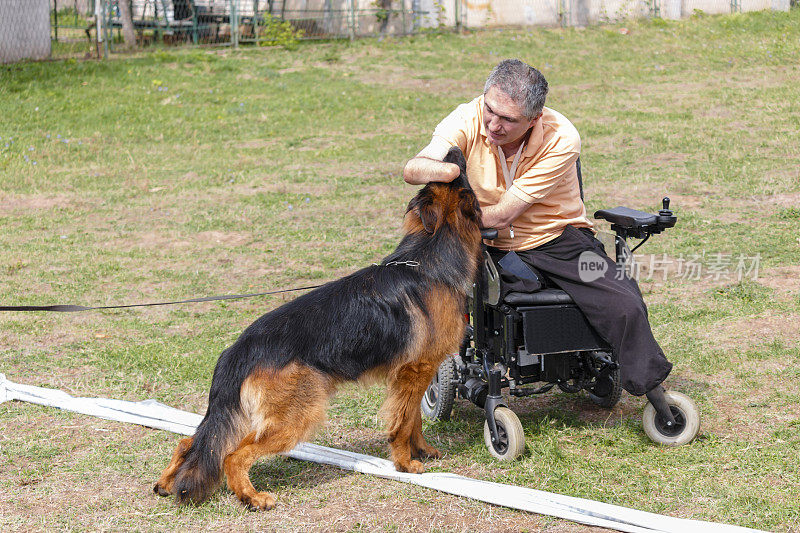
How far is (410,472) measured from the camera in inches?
156

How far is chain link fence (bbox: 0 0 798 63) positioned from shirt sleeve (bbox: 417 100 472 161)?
1407cm

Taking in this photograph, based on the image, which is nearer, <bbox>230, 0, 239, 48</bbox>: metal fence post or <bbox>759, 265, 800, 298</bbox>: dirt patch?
<bbox>759, 265, 800, 298</bbox>: dirt patch

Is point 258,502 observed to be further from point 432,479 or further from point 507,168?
point 507,168

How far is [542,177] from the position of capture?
4043 mm

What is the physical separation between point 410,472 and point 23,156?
9.71 m

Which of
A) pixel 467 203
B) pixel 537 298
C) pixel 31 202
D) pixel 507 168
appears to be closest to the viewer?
pixel 467 203

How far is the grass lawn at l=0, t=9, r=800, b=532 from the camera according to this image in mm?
3891

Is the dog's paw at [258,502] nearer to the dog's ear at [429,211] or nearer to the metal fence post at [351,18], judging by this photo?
the dog's ear at [429,211]

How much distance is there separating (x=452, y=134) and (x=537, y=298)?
3.02 feet

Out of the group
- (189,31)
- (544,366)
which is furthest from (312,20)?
(544,366)

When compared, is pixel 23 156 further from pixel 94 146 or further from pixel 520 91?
pixel 520 91

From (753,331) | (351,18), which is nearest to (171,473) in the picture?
(753,331)

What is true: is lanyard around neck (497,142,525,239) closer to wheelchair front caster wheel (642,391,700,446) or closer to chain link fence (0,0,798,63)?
wheelchair front caster wheel (642,391,700,446)

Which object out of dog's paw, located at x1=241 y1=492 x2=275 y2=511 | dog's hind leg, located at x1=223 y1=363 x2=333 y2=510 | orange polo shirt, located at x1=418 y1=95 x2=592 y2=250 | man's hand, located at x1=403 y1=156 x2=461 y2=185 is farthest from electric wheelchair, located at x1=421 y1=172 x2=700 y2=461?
dog's paw, located at x1=241 y1=492 x2=275 y2=511
